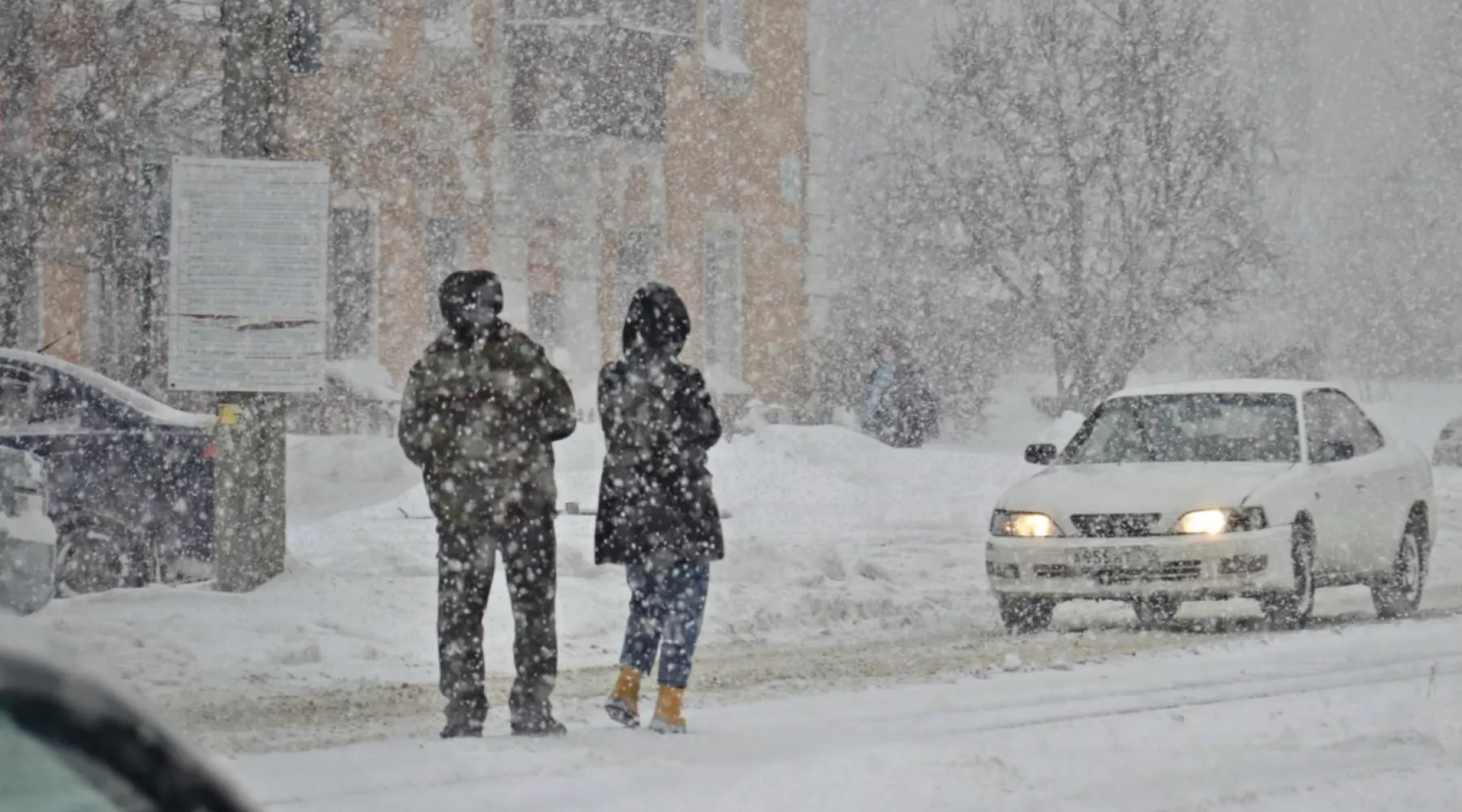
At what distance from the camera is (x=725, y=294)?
30.8 meters

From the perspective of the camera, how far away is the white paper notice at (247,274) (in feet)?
39.5

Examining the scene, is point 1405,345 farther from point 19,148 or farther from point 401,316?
point 19,148

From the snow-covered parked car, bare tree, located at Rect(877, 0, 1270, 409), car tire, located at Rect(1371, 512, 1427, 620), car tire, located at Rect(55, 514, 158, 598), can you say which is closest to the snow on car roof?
car tire, located at Rect(55, 514, 158, 598)

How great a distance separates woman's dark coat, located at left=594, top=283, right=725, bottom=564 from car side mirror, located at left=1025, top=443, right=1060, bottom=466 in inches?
226

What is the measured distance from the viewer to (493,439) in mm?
7879

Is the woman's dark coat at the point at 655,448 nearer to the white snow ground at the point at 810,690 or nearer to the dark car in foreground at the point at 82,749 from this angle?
the white snow ground at the point at 810,690

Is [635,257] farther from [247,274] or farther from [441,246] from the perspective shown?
[247,274]

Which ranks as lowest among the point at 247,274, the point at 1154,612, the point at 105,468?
the point at 1154,612

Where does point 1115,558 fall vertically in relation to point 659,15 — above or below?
below

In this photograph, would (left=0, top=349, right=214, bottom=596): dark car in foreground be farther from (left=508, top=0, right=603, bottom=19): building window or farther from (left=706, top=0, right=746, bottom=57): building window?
(left=706, top=0, right=746, bottom=57): building window

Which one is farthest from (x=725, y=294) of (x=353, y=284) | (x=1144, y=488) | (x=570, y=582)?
(x=1144, y=488)

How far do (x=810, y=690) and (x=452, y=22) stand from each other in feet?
58.8

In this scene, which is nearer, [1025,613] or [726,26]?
[1025,613]

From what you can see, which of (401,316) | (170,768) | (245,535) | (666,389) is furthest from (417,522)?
(170,768)
